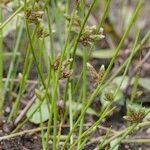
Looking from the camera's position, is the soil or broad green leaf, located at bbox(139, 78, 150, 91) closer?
the soil

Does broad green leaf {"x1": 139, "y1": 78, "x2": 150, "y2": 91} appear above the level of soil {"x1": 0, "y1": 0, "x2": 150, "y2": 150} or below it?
above

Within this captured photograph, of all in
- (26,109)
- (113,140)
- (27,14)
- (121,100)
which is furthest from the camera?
(121,100)

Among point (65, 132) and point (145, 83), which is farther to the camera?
point (145, 83)

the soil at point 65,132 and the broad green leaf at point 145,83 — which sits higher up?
the broad green leaf at point 145,83

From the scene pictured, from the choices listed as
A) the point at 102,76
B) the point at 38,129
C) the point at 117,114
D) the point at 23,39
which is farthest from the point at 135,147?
the point at 23,39

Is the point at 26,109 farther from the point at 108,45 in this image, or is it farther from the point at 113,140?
the point at 108,45

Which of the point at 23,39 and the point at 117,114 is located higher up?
the point at 23,39

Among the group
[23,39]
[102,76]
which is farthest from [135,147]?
[23,39]

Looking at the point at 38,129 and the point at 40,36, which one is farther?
the point at 38,129

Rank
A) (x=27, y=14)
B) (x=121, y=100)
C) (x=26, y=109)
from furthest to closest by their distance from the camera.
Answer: (x=121, y=100) → (x=26, y=109) → (x=27, y=14)

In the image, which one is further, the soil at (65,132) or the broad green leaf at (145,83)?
the broad green leaf at (145,83)

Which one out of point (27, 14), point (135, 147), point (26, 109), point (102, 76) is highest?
point (27, 14)
